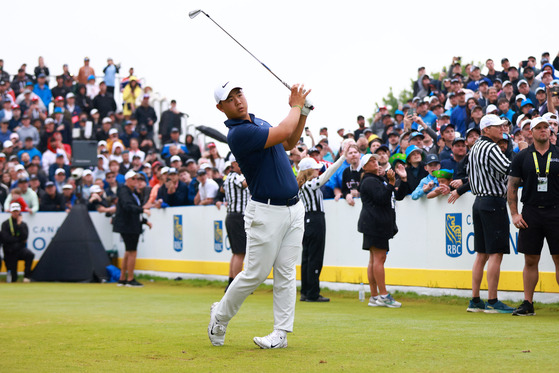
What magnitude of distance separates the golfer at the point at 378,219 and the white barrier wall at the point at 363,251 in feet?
4.42

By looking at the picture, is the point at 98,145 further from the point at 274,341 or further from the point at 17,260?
the point at 274,341

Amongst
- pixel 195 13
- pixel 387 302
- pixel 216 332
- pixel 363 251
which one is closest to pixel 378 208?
pixel 387 302

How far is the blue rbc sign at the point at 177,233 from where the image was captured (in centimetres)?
1967

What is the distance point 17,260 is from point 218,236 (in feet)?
17.2

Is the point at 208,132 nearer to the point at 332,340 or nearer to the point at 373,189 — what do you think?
the point at 373,189

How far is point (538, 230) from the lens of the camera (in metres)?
9.91

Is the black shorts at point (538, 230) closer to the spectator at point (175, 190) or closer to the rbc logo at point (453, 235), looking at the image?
the rbc logo at point (453, 235)

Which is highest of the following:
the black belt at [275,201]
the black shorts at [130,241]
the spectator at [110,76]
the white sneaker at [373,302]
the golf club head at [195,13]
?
the spectator at [110,76]

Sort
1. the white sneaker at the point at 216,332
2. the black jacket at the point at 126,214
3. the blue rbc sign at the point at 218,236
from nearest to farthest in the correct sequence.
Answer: the white sneaker at the point at 216,332
the black jacket at the point at 126,214
the blue rbc sign at the point at 218,236

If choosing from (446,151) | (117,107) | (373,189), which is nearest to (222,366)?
(373,189)

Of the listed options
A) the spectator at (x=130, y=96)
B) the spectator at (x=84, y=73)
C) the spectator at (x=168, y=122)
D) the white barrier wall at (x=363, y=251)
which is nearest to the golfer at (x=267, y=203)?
the white barrier wall at (x=363, y=251)

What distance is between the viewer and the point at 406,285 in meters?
13.6

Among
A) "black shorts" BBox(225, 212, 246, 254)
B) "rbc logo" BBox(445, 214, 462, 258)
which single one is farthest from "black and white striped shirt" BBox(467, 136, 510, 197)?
"black shorts" BBox(225, 212, 246, 254)

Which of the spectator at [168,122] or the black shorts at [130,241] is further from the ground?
the spectator at [168,122]
